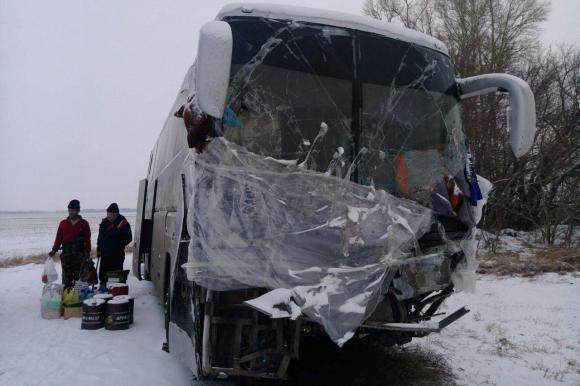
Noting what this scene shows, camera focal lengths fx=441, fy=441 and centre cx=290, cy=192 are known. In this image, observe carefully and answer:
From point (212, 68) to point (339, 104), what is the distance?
124 centimetres

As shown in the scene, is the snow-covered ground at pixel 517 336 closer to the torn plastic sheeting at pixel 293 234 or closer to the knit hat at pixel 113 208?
the torn plastic sheeting at pixel 293 234

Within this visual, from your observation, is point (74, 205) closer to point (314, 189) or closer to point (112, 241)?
point (112, 241)

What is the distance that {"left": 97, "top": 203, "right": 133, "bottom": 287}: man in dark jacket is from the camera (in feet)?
26.0

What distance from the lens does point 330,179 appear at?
11.4 feet

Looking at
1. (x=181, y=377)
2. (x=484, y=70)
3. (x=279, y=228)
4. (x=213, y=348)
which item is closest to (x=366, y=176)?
(x=279, y=228)

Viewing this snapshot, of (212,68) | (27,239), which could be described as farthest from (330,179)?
(27,239)

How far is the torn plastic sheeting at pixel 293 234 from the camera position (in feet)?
10.1

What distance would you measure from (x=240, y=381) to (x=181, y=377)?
57cm

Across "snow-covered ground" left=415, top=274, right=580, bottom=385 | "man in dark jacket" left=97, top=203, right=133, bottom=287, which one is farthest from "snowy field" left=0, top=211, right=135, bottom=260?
"snow-covered ground" left=415, top=274, right=580, bottom=385

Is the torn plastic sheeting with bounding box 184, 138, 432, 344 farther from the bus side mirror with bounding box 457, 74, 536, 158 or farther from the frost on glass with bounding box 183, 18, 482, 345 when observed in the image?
the bus side mirror with bounding box 457, 74, 536, 158

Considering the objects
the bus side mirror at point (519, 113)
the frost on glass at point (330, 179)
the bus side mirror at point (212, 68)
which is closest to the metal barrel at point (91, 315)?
the frost on glass at point (330, 179)

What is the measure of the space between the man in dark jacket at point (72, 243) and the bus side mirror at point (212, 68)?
18.0ft

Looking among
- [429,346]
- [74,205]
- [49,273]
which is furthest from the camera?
[74,205]

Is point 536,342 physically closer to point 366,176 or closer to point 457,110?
point 457,110
